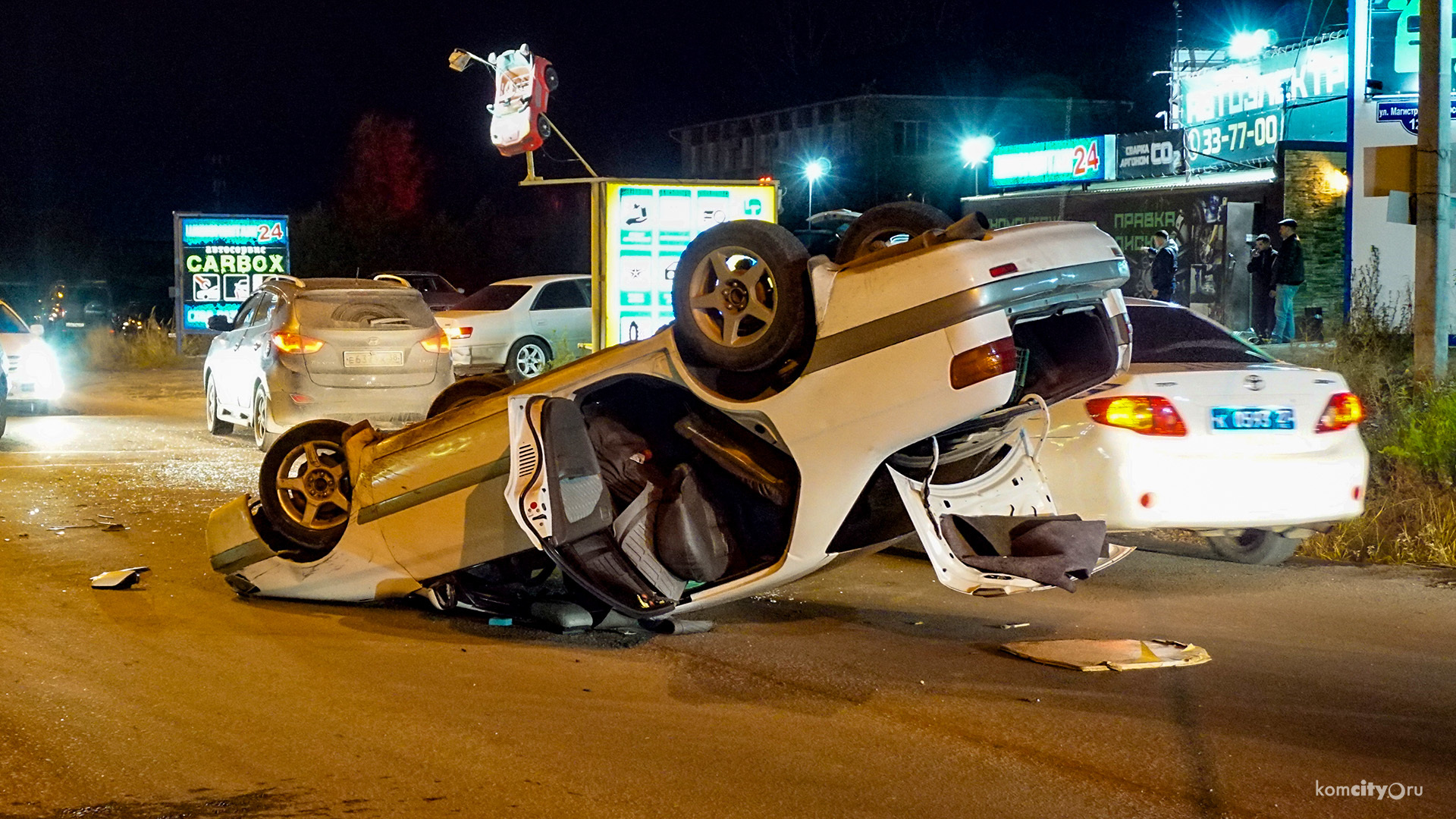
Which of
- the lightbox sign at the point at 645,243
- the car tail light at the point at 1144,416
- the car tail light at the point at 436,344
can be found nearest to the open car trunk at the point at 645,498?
the car tail light at the point at 1144,416

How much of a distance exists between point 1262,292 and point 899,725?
18.5m

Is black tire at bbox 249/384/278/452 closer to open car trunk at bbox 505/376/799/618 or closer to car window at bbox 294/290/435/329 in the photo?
car window at bbox 294/290/435/329

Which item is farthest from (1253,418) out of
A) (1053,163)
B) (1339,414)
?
(1053,163)

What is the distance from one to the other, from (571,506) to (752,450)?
81 centimetres

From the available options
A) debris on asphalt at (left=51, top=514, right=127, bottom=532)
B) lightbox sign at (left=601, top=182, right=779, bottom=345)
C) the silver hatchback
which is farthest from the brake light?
lightbox sign at (left=601, top=182, right=779, bottom=345)

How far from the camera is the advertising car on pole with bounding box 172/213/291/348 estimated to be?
30594 millimetres

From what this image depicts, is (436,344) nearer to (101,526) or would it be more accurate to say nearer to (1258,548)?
(101,526)

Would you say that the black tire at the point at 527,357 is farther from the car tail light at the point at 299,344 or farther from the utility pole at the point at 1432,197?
the utility pole at the point at 1432,197

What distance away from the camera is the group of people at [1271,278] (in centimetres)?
1916

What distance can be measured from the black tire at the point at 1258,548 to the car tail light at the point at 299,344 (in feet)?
27.8

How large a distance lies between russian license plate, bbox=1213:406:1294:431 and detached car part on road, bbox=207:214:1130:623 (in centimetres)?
129

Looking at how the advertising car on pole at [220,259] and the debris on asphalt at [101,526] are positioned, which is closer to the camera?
the debris on asphalt at [101,526]

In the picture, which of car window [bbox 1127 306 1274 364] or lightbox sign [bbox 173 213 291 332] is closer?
car window [bbox 1127 306 1274 364]
